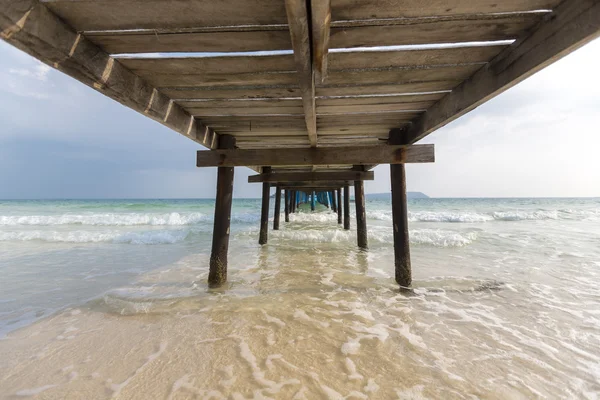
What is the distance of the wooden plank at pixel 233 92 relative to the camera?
101 inches

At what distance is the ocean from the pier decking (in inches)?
84.9

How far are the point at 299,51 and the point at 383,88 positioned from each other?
1.25 m

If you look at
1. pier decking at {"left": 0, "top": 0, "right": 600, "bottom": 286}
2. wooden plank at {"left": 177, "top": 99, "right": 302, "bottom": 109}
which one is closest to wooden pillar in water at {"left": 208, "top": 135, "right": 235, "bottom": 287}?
pier decking at {"left": 0, "top": 0, "right": 600, "bottom": 286}

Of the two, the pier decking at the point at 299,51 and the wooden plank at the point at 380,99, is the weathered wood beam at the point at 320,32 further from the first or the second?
the wooden plank at the point at 380,99

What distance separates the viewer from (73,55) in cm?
171

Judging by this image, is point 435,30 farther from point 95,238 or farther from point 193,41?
point 95,238

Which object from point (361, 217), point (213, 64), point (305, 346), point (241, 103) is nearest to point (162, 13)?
point (213, 64)

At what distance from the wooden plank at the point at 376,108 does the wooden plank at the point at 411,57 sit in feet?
2.68

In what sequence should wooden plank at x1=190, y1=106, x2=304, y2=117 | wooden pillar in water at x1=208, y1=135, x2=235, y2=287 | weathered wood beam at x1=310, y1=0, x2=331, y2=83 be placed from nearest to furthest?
weathered wood beam at x1=310, y1=0, x2=331, y2=83, wooden plank at x1=190, y1=106, x2=304, y2=117, wooden pillar in water at x1=208, y1=135, x2=235, y2=287

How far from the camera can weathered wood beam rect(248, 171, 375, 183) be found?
6.95 meters

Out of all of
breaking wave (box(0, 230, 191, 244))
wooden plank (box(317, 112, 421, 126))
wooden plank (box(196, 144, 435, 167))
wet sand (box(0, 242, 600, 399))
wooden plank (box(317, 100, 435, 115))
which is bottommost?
wet sand (box(0, 242, 600, 399))

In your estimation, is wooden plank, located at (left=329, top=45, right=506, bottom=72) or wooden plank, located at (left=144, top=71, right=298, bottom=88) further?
wooden plank, located at (left=144, top=71, right=298, bottom=88)

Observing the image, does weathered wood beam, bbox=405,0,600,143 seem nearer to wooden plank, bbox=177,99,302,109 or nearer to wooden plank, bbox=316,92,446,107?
wooden plank, bbox=316,92,446,107

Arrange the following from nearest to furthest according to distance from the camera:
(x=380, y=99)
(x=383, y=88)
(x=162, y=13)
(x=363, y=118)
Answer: (x=162, y=13) < (x=383, y=88) < (x=380, y=99) < (x=363, y=118)
